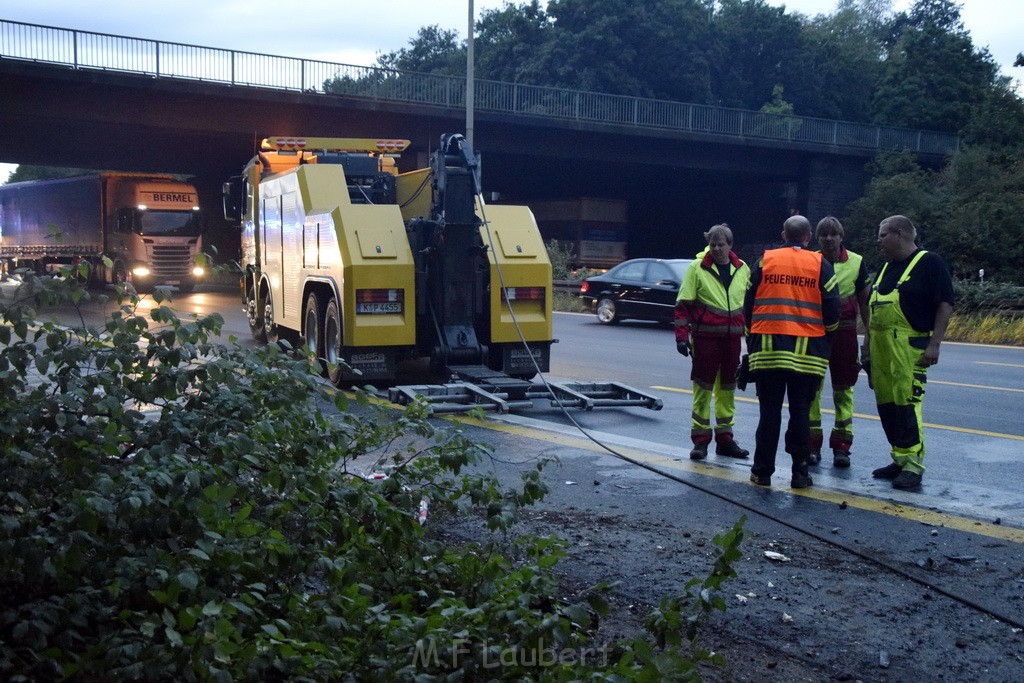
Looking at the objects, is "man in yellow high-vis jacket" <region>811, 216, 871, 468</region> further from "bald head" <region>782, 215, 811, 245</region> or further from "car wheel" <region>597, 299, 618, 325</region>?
"car wheel" <region>597, 299, 618, 325</region>

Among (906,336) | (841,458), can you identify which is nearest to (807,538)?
(906,336)

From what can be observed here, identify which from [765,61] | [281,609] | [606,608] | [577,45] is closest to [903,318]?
[606,608]

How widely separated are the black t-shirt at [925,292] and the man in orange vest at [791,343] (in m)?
0.47

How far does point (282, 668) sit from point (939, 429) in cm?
777

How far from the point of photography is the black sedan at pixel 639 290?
71.2 ft

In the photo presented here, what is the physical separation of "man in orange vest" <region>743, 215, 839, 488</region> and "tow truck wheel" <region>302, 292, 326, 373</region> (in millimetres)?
6038

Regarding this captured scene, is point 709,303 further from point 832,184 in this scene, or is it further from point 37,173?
point 37,173

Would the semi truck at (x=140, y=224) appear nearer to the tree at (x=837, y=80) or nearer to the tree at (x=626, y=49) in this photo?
the tree at (x=626, y=49)

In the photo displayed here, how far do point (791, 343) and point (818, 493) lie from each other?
93 cm

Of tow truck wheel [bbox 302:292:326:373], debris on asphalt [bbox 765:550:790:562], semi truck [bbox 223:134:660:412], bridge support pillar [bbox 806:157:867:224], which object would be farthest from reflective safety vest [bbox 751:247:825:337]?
bridge support pillar [bbox 806:157:867:224]

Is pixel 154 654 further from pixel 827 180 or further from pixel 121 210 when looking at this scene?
pixel 827 180

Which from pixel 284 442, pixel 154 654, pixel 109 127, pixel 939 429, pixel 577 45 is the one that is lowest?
pixel 939 429

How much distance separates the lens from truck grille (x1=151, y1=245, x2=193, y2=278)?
33.6 m

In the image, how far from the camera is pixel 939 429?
960 cm
